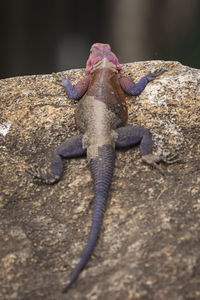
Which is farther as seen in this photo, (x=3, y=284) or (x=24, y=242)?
(x=24, y=242)

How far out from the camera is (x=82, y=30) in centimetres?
606

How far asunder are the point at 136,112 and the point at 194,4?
10.6ft

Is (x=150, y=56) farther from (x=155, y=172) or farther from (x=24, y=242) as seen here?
(x=24, y=242)

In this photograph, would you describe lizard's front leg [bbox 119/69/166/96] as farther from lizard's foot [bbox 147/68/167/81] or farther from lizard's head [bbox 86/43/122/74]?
lizard's head [bbox 86/43/122/74]

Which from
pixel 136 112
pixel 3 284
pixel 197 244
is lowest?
pixel 3 284

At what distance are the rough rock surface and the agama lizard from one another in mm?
72

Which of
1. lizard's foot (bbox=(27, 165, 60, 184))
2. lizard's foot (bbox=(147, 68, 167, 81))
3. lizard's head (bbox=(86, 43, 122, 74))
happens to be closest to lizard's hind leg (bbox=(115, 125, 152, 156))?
lizard's foot (bbox=(27, 165, 60, 184))

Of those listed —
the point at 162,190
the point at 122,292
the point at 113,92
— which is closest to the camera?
the point at 122,292

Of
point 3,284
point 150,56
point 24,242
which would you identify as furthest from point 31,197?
point 150,56

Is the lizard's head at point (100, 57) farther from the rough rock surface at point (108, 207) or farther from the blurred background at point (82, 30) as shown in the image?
the blurred background at point (82, 30)

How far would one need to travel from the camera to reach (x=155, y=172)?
2.68 m

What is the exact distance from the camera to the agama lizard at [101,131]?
2570 mm

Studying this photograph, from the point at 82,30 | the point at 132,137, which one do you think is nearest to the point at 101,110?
the point at 132,137

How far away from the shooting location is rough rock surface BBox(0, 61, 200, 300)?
81.0 inches
